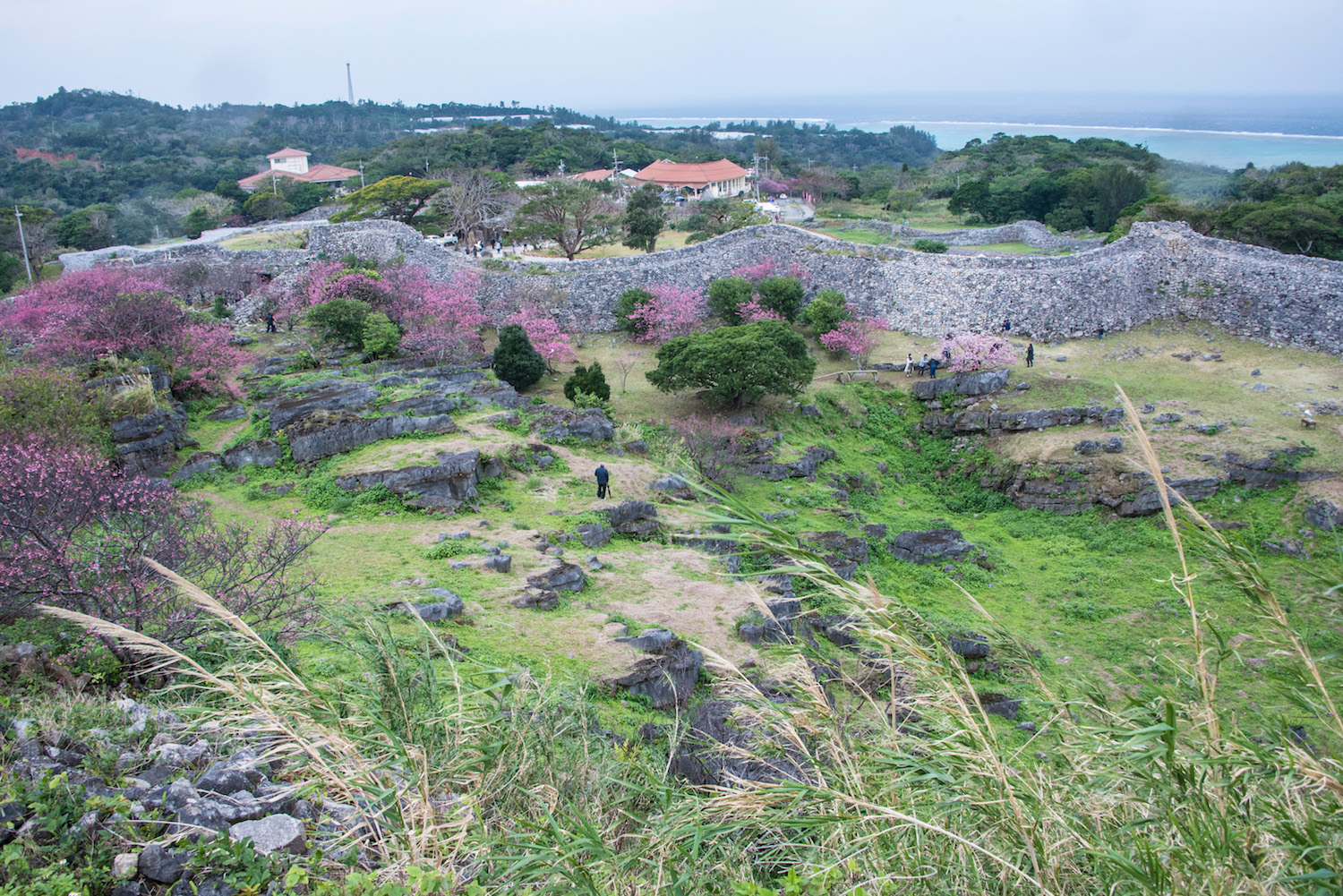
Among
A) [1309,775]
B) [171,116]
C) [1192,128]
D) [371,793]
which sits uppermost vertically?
[171,116]

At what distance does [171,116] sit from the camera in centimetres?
10419

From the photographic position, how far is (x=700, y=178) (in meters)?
56.7

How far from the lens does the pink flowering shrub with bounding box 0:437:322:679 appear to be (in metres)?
6.28

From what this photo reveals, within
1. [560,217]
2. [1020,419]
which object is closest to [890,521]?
[1020,419]

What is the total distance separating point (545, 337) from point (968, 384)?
41.9 ft

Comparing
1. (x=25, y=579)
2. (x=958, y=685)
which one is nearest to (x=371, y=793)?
(x=958, y=685)

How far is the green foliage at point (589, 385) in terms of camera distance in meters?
20.4

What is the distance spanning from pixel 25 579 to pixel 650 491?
9.84m

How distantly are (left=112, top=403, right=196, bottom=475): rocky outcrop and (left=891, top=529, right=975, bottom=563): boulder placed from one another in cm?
1415

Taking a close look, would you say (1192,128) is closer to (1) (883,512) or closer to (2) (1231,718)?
(1) (883,512)

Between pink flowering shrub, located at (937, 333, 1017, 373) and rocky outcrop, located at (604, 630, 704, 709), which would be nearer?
rocky outcrop, located at (604, 630, 704, 709)

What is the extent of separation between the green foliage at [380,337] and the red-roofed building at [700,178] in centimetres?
3751

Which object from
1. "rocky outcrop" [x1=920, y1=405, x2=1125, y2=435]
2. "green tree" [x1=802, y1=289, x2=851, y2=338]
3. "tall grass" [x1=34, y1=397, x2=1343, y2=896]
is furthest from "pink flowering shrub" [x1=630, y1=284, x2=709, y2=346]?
"tall grass" [x1=34, y1=397, x2=1343, y2=896]

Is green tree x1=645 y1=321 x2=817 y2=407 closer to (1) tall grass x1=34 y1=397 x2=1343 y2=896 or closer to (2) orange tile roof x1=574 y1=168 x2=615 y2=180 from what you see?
(1) tall grass x1=34 y1=397 x2=1343 y2=896
